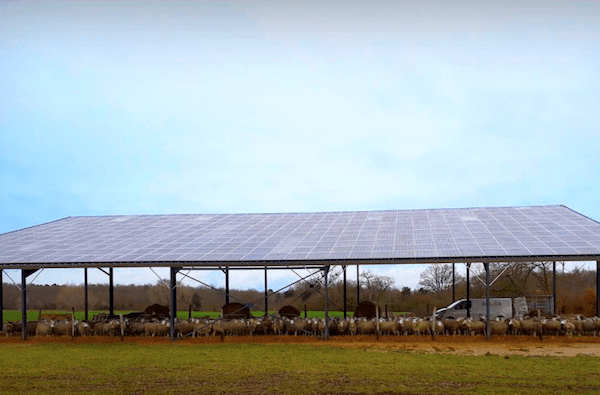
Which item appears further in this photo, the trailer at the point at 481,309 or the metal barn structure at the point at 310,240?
the trailer at the point at 481,309

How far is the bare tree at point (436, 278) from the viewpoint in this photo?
5575cm

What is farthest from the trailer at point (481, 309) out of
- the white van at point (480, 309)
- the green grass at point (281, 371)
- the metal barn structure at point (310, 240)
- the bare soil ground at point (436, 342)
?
the green grass at point (281, 371)

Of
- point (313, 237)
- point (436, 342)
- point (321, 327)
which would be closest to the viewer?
point (436, 342)

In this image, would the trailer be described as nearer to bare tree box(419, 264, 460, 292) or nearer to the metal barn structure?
the metal barn structure

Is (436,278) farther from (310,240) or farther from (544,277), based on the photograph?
(310,240)

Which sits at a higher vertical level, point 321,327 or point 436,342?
point 321,327

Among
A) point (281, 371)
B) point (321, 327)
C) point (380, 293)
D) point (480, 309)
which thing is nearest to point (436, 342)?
point (321, 327)

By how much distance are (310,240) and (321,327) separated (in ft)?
13.8

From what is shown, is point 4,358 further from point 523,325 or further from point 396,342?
point 523,325

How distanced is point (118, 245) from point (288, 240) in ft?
24.2

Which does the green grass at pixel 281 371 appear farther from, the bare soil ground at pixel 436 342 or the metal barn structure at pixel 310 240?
the metal barn structure at pixel 310 240

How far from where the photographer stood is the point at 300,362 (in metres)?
19.6

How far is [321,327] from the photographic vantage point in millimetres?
25172

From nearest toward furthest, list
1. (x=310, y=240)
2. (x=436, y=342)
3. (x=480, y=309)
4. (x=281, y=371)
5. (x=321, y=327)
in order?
1. (x=281, y=371)
2. (x=436, y=342)
3. (x=321, y=327)
4. (x=310, y=240)
5. (x=480, y=309)
